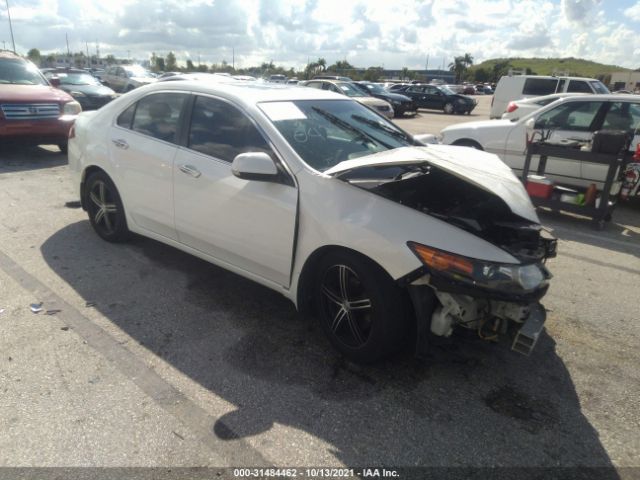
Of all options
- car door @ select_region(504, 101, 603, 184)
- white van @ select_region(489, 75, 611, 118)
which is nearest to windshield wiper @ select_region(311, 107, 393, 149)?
car door @ select_region(504, 101, 603, 184)

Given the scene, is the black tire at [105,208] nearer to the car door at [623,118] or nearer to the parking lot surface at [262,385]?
the parking lot surface at [262,385]

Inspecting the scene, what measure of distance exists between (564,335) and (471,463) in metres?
1.64

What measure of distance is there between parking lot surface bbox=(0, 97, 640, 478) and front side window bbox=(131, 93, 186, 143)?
4.06 feet

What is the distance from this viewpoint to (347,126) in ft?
12.2

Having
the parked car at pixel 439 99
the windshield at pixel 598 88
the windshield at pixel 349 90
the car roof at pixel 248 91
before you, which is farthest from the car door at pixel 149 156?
the parked car at pixel 439 99

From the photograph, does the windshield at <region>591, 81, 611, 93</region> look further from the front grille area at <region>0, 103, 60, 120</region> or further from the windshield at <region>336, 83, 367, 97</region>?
the front grille area at <region>0, 103, 60, 120</region>

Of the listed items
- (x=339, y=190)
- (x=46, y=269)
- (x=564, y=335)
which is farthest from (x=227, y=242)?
(x=564, y=335)

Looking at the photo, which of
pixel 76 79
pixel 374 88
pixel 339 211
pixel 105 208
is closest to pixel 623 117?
pixel 339 211

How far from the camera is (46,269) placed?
13.6 feet

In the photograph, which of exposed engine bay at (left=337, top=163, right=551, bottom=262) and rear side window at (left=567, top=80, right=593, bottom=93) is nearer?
exposed engine bay at (left=337, top=163, right=551, bottom=262)

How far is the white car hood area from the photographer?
2697 millimetres

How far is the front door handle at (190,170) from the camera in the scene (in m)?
3.49

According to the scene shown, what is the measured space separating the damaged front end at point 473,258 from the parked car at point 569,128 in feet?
14.0

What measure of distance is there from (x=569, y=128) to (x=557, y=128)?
0.17m
